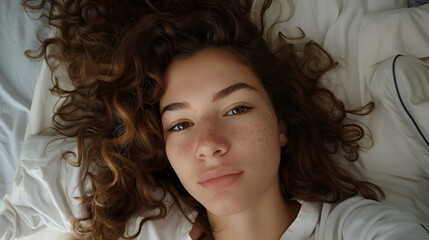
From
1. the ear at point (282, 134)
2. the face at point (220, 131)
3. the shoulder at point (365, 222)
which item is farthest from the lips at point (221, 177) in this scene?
the shoulder at point (365, 222)

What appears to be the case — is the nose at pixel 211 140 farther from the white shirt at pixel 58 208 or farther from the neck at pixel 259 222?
the white shirt at pixel 58 208

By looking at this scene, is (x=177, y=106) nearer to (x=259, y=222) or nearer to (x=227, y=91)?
(x=227, y=91)

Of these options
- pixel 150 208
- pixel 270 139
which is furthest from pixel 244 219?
pixel 150 208

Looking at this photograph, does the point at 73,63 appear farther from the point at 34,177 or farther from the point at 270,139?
the point at 270,139

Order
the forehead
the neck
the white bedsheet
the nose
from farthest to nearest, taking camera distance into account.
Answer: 1. the white bedsheet
2. the neck
3. the forehead
4. the nose

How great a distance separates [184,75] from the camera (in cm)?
140

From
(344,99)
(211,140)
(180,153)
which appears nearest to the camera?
(211,140)

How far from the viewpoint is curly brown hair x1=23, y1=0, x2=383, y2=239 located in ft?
4.96

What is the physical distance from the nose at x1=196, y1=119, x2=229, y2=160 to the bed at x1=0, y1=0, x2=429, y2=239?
0.56 meters

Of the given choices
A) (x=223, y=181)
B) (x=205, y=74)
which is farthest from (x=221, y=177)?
(x=205, y=74)

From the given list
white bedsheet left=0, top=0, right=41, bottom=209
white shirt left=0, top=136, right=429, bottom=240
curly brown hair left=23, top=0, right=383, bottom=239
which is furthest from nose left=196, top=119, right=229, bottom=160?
white bedsheet left=0, top=0, right=41, bottom=209

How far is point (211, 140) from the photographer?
1245mm

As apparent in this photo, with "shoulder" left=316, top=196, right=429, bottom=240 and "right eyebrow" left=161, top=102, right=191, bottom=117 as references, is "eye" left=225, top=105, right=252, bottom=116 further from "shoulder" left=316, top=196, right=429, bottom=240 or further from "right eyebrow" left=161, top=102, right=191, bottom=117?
"shoulder" left=316, top=196, right=429, bottom=240

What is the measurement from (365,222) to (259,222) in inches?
14.8
